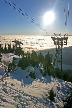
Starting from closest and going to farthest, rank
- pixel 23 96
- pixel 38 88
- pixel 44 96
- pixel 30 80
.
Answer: pixel 23 96 → pixel 44 96 → pixel 38 88 → pixel 30 80

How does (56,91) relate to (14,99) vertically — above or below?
below

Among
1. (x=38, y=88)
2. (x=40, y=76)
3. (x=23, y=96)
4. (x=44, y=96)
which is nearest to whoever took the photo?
(x=23, y=96)

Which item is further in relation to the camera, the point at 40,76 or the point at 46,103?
the point at 40,76

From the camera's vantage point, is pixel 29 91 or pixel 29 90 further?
pixel 29 90

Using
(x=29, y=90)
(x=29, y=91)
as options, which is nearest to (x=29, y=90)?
(x=29, y=90)

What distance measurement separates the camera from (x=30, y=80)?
22219mm

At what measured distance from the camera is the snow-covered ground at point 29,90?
14672mm

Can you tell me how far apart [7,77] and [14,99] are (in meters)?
6.13

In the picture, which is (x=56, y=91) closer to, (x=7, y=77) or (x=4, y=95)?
(x=7, y=77)

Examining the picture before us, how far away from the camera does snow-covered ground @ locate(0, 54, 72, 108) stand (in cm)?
1467

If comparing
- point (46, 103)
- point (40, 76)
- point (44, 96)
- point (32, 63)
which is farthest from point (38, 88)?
point (32, 63)

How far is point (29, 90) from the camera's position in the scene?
1864 cm

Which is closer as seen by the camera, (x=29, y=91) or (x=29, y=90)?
(x=29, y=91)

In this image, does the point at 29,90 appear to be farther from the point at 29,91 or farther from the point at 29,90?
the point at 29,91
